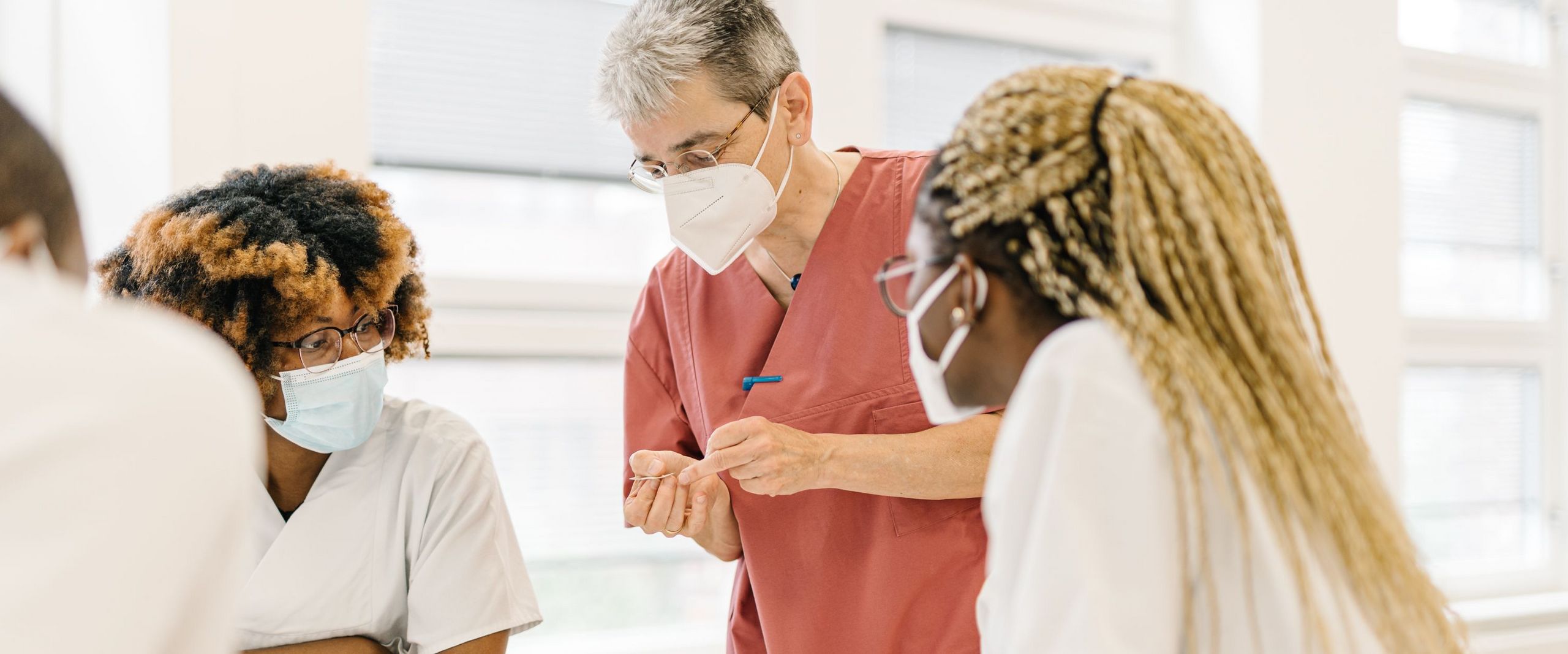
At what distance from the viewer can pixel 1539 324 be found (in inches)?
129

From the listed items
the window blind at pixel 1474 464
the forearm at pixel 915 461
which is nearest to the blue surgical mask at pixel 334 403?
the forearm at pixel 915 461

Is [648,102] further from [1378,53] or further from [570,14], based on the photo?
[1378,53]

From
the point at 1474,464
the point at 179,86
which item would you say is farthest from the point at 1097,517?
the point at 1474,464

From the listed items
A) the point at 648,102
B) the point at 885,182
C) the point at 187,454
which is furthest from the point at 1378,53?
the point at 187,454

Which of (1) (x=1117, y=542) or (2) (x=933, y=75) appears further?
(2) (x=933, y=75)

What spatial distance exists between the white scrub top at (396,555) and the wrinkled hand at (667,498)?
0.61 feet

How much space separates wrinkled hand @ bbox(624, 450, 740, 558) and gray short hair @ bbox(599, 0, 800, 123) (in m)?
0.42

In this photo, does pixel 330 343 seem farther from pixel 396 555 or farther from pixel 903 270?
pixel 903 270

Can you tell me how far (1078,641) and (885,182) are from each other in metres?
0.85

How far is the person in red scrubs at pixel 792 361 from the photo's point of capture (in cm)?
132

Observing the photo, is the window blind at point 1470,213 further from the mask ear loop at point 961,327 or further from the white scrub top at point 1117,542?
the white scrub top at point 1117,542

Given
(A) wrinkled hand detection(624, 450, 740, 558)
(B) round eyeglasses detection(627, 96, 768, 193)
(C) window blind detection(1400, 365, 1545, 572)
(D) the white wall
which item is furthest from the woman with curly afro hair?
(C) window blind detection(1400, 365, 1545, 572)

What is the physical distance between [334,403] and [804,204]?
2.10 ft

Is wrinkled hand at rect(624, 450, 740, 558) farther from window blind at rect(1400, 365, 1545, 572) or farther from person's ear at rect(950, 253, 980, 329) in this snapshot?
window blind at rect(1400, 365, 1545, 572)
